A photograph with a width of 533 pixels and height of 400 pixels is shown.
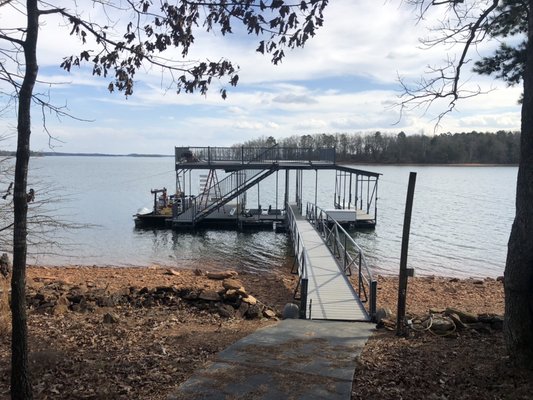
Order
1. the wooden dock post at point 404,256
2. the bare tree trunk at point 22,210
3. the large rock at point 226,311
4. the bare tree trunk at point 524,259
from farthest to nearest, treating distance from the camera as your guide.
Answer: the large rock at point 226,311, the wooden dock post at point 404,256, the bare tree trunk at point 524,259, the bare tree trunk at point 22,210

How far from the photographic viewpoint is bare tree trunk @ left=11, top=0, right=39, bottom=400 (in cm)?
350

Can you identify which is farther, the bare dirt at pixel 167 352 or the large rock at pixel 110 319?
the large rock at pixel 110 319

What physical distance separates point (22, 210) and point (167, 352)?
2781 millimetres

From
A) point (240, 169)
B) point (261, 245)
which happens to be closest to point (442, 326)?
point (261, 245)

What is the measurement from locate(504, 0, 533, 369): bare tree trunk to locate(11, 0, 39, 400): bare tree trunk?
4.62m

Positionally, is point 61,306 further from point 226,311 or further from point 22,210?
point 22,210

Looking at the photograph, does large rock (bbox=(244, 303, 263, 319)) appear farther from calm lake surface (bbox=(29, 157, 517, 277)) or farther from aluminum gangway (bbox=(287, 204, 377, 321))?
calm lake surface (bbox=(29, 157, 517, 277))

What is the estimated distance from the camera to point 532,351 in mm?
4848

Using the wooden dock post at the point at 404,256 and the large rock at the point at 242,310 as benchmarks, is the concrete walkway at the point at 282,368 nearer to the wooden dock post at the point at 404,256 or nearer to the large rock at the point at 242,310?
the wooden dock post at the point at 404,256

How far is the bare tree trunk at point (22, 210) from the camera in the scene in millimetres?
3502

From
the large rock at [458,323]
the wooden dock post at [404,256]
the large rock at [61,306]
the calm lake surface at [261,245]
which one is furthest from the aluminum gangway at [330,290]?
the calm lake surface at [261,245]

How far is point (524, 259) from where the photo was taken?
4.89 meters

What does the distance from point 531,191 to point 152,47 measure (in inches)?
157

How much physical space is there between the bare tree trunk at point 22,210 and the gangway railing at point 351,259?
646cm
